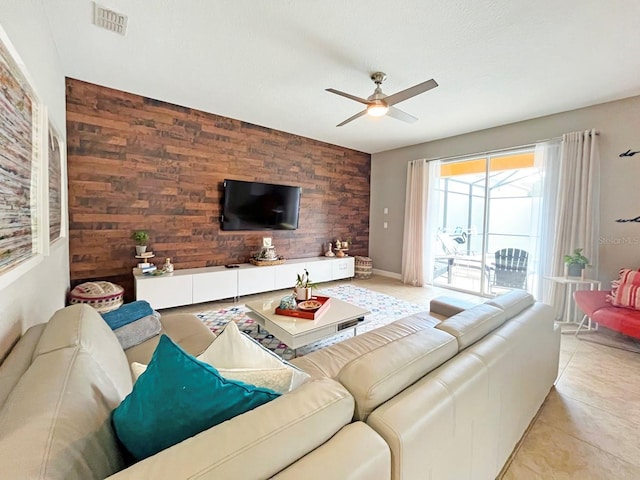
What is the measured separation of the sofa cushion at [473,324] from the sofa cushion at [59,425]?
127cm

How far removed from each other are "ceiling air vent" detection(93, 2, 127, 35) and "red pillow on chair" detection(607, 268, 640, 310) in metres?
4.85

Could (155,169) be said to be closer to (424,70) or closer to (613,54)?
(424,70)

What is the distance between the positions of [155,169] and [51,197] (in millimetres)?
1709

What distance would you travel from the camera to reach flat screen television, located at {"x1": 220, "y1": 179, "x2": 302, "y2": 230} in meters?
4.08

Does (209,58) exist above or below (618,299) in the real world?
above

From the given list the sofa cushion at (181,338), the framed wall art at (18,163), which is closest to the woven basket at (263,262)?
the sofa cushion at (181,338)

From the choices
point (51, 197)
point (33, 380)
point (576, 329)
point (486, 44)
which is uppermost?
point (486, 44)

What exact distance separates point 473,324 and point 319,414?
100 cm

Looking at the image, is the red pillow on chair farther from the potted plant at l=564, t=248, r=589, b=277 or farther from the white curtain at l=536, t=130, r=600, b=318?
the white curtain at l=536, t=130, r=600, b=318

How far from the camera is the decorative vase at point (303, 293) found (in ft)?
Answer: 8.55

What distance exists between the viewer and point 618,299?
2729 millimetres

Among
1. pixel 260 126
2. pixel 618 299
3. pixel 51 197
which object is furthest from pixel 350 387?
pixel 260 126

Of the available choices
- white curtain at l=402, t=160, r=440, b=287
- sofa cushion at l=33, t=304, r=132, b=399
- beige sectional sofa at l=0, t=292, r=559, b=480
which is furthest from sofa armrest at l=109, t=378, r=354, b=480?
white curtain at l=402, t=160, r=440, b=287

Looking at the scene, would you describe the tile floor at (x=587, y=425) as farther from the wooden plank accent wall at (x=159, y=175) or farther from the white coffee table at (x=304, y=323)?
the wooden plank accent wall at (x=159, y=175)
